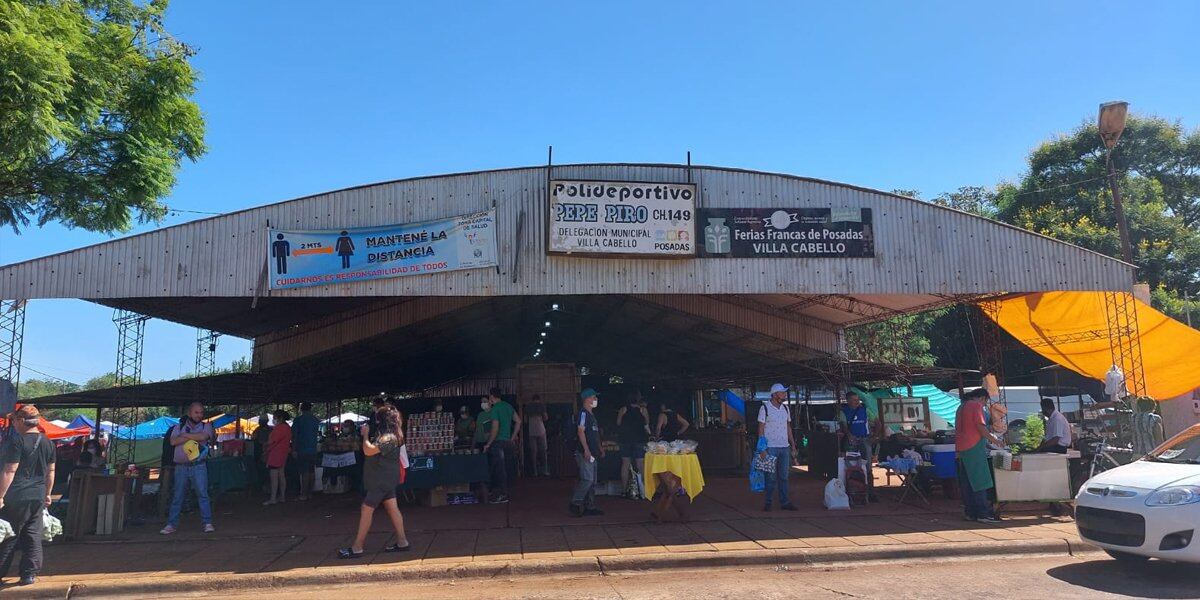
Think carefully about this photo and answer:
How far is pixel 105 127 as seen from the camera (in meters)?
11.3

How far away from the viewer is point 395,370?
21594mm

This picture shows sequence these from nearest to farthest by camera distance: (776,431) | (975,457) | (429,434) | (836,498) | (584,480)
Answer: (975,457) → (584,480) → (776,431) → (836,498) → (429,434)

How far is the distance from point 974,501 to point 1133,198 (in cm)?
Answer: 2318

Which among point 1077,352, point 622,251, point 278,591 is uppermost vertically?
point 622,251

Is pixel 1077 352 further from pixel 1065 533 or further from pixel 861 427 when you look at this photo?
pixel 1065 533

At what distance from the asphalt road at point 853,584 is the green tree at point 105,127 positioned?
25.0ft

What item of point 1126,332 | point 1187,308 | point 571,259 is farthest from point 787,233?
point 1187,308

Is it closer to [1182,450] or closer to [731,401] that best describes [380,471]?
[1182,450]

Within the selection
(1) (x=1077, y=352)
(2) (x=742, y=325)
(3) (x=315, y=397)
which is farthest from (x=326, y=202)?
(3) (x=315, y=397)

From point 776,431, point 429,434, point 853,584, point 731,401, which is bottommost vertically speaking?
point 853,584

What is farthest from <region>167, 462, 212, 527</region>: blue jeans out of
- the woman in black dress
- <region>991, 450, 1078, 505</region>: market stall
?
<region>991, 450, 1078, 505</region>: market stall

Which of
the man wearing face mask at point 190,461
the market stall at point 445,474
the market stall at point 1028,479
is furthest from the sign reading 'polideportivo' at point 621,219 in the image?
the man wearing face mask at point 190,461

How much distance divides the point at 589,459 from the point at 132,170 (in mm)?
8418

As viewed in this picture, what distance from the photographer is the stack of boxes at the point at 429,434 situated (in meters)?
12.6
